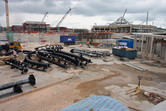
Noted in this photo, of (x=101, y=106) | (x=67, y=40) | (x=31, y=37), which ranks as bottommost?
(x=101, y=106)

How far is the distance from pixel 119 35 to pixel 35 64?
50.3 meters

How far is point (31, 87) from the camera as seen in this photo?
10.4 m

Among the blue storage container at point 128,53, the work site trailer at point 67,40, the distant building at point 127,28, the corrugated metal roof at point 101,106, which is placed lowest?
the corrugated metal roof at point 101,106

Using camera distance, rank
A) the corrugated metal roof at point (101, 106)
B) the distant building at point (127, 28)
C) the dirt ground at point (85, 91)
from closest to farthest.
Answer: the corrugated metal roof at point (101, 106) → the dirt ground at point (85, 91) → the distant building at point (127, 28)

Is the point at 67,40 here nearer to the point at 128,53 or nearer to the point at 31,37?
the point at 31,37

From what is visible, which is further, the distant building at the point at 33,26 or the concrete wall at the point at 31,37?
the distant building at the point at 33,26

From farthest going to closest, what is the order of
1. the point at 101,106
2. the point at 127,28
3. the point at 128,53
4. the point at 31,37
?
the point at 127,28 → the point at 31,37 → the point at 128,53 → the point at 101,106

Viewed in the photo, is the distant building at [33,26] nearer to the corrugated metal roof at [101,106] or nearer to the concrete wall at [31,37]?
the concrete wall at [31,37]

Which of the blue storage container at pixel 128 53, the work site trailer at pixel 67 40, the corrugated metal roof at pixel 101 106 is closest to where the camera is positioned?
the corrugated metal roof at pixel 101 106

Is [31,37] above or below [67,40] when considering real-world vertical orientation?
above

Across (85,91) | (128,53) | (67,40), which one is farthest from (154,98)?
(67,40)

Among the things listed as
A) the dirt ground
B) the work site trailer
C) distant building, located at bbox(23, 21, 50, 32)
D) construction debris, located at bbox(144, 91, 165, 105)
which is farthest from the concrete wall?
distant building, located at bbox(23, 21, 50, 32)

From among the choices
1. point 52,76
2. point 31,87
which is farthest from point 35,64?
point 31,87

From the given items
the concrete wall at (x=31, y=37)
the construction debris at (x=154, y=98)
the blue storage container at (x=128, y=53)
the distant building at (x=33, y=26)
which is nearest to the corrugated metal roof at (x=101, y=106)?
the construction debris at (x=154, y=98)
